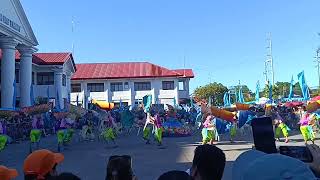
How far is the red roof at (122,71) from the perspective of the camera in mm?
59781

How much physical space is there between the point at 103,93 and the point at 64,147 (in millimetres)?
40034

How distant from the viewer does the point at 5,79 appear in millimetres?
30578

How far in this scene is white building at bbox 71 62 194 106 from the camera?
5981 cm

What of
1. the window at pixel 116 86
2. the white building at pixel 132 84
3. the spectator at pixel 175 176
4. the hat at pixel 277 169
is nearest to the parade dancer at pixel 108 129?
the spectator at pixel 175 176

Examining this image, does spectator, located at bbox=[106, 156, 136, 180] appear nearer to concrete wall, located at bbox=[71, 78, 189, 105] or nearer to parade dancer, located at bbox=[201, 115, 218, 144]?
parade dancer, located at bbox=[201, 115, 218, 144]

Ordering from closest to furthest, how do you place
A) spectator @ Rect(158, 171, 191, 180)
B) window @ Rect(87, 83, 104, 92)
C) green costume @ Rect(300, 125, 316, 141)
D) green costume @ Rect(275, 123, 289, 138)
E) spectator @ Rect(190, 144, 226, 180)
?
spectator @ Rect(158, 171, 191, 180) → spectator @ Rect(190, 144, 226, 180) → green costume @ Rect(300, 125, 316, 141) → green costume @ Rect(275, 123, 289, 138) → window @ Rect(87, 83, 104, 92)

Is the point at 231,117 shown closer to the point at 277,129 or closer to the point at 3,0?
the point at 277,129

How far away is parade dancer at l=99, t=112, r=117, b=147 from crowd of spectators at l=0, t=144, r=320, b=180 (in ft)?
57.1

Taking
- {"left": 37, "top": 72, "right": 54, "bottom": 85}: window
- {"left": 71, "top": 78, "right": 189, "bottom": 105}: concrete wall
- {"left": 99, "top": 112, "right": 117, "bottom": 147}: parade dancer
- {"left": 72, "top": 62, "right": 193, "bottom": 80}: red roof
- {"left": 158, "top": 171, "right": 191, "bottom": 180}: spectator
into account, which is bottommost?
{"left": 99, "top": 112, "right": 117, "bottom": 147}: parade dancer

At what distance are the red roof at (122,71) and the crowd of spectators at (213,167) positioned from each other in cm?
5543

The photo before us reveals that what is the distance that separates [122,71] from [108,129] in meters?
40.2

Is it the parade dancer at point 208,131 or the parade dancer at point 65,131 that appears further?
the parade dancer at point 65,131

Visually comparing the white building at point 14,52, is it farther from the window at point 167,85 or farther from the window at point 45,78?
the window at point 167,85

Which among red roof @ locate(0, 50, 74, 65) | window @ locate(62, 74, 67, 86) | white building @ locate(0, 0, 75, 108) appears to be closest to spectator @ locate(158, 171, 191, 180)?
white building @ locate(0, 0, 75, 108)
